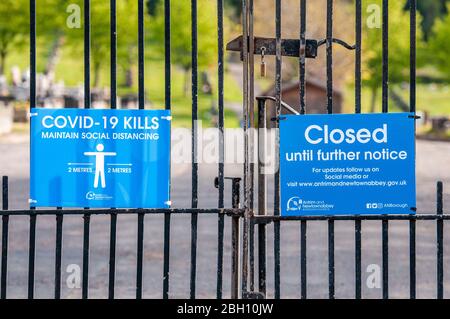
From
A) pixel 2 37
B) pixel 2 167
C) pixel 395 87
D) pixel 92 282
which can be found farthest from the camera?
pixel 395 87

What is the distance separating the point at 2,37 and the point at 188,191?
37688mm

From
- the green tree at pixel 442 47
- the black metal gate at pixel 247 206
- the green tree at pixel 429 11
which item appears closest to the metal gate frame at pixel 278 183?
the black metal gate at pixel 247 206

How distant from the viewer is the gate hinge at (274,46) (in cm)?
670

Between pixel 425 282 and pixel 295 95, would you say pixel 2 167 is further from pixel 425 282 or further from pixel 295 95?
pixel 295 95

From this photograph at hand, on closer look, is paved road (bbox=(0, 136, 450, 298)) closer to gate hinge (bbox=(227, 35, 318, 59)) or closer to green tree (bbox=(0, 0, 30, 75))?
gate hinge (bbox=(227, 35, 318, 59))

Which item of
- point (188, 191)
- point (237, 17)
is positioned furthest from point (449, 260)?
point (237, 17)

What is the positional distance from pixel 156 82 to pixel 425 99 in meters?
23.8

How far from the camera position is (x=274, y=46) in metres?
6.71

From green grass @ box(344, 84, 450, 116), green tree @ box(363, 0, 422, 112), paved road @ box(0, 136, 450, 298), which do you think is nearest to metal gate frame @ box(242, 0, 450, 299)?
paved road @ box(0, 136, 450, 298)

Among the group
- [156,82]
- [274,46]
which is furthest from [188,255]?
[156,82]

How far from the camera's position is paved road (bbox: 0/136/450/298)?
10992 millimetres

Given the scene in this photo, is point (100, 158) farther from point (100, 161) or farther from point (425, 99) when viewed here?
point (425, 99)

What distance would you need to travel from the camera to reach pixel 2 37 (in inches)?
2233

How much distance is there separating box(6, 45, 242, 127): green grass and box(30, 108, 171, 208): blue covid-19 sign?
44.6m
